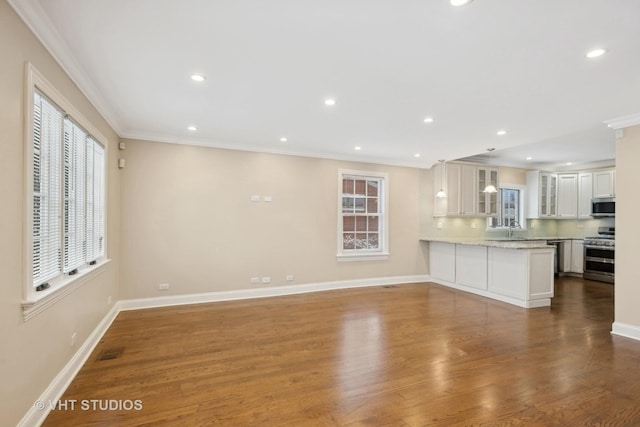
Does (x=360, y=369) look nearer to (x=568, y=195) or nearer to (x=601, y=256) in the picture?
(x=601, y=256)

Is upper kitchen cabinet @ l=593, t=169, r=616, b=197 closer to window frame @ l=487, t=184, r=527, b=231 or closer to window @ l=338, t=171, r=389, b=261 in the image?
window frame @ l=487, t=184, r=527, b=231

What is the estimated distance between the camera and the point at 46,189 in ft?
7.41

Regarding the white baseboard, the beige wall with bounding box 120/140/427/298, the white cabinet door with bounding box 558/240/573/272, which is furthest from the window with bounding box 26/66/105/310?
the white cabinet door with bounding box 558/240/573/272

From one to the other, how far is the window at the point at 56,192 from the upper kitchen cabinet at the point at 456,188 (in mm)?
6115

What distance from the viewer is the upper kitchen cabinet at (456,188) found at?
22.1 ft

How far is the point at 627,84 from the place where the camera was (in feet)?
9.30

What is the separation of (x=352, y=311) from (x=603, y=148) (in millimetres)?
5466

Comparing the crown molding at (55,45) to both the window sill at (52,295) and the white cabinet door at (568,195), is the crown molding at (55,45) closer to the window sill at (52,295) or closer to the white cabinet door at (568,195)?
the window sill at (52,295)

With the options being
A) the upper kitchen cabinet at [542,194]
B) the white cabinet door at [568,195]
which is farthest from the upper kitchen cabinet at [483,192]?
the white cabinet door at [568,195]

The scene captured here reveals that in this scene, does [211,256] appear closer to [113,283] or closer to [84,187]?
[113,283]

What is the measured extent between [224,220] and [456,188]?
490 centimetres

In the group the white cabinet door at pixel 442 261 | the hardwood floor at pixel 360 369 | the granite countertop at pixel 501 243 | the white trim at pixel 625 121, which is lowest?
the hardwood floor at pixel 360 369

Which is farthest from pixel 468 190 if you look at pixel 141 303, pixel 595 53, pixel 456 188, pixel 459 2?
pixel 141 303

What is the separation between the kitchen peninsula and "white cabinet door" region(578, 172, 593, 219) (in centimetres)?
296
